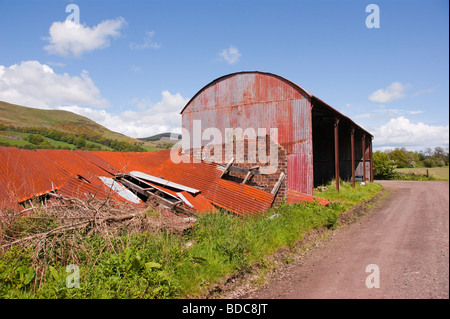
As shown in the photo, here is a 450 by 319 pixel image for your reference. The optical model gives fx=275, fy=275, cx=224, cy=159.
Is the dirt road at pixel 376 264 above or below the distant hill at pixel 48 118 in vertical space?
below

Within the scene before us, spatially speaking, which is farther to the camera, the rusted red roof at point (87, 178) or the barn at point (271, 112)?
the barn at point (271, 112)

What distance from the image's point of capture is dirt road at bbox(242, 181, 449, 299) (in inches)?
154

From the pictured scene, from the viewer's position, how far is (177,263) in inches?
163

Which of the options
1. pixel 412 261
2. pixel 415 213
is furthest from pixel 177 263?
pixel 415 213

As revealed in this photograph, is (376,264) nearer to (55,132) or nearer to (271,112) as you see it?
(271,112)

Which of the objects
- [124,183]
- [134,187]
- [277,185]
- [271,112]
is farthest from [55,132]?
[277,185]

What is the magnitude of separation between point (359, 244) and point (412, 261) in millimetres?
1374

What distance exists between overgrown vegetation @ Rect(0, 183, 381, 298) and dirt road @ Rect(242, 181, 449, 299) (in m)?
0.79

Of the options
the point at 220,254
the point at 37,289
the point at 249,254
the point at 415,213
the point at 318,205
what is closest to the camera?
the point at 37,289

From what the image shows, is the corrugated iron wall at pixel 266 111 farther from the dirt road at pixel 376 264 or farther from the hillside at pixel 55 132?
the hillside at pixel 55 132

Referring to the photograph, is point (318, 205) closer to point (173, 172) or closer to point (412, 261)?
point (412, 261)

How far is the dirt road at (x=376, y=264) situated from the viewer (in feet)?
12.8

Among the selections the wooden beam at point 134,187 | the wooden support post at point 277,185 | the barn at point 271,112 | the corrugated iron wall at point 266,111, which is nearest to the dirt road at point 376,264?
the wooden support post at point 277,185

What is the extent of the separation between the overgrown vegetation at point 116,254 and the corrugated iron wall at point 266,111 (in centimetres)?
757
